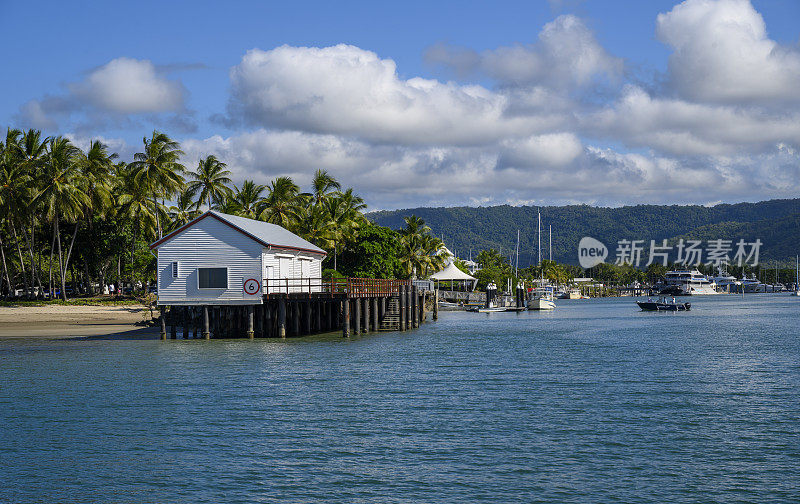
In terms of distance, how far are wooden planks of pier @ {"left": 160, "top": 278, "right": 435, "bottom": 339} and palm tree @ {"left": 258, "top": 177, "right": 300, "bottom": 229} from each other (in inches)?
621

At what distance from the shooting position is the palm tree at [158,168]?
71.2 metres

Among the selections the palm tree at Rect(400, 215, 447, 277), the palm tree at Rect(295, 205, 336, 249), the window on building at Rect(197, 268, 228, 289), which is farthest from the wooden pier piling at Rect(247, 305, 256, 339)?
the palm tree at Rect(400, 215, 447, 277)

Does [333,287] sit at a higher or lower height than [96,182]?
lower

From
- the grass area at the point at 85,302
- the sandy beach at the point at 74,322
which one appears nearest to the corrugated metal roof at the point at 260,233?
the sandy beach at the point at 74,322

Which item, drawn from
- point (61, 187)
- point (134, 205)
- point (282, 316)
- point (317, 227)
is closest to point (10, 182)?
point (61, 187)

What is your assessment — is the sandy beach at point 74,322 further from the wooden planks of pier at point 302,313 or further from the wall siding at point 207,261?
the wall siding at point 207,261

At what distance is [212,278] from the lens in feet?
148

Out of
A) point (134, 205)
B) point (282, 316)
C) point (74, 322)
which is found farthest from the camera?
point (134, 205)

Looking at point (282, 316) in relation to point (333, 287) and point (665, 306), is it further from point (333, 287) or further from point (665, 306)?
point (665, 306)

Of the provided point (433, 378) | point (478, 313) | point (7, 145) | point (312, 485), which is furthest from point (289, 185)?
point (312, 485)

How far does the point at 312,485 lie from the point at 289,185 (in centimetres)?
5961

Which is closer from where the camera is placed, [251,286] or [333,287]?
[251,286]

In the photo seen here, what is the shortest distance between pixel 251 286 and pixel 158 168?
103ft

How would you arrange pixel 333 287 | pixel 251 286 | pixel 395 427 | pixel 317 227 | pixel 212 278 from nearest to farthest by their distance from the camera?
pixel 395 427
pixel 251 286
pixel 212 278
pixel 333 287
pixel 317 227
